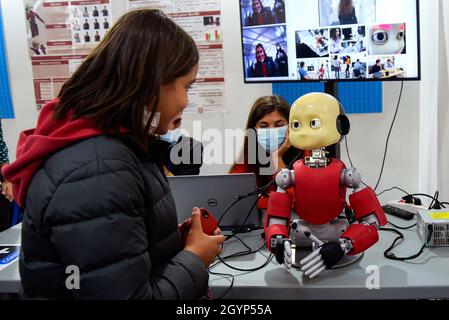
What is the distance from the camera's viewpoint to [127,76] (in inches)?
28.6

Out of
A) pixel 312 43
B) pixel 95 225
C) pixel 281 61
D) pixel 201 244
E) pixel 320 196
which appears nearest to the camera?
pixel 95 225

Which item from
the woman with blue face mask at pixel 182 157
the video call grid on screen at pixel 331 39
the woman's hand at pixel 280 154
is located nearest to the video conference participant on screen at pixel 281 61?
the video call grid on screen at pixel 331 39

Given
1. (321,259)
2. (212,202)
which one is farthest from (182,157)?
(321,259)

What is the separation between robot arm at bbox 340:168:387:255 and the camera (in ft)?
3.80

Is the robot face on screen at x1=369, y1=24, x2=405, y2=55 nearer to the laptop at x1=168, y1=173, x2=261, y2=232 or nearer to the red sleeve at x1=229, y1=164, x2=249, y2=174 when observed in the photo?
the red sleeve at x1=229, y1=164, x2=249, y2=174

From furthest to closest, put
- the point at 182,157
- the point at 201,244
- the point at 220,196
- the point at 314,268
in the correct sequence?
the point at 182,157 → the point at 220,196 → the point at 314,268 → the point at 201,244

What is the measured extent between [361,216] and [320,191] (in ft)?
0.47

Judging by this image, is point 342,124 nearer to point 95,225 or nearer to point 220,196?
point 220,196

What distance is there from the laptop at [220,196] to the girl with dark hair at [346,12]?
37.3 inches

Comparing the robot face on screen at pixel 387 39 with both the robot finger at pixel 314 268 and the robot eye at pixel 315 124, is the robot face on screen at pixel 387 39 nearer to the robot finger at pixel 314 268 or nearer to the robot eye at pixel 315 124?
the robot eye at pixel 315 124

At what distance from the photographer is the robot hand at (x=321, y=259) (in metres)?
1.09

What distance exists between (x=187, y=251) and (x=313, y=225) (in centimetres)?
53

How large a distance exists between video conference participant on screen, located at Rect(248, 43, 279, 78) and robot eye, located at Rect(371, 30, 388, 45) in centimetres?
48
